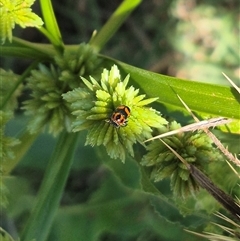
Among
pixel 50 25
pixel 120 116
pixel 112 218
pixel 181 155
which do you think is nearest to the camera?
pixel 120 116

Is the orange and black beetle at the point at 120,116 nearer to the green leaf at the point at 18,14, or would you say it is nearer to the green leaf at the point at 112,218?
the green leaf at the point at 18,14

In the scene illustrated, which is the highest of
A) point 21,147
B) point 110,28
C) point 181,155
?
point 110,28

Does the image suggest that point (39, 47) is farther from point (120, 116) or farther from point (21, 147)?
point (120, 116)

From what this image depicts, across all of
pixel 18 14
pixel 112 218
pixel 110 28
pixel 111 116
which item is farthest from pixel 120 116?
pixel 112 218

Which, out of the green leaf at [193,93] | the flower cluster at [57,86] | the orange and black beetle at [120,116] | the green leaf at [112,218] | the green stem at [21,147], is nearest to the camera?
the orange and black beetle at [120,116]

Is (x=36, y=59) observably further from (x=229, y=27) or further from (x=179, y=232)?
→ (x=229, y=27)

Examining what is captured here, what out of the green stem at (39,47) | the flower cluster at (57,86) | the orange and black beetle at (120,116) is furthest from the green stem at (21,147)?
the orange and black beetle at (120,116)
